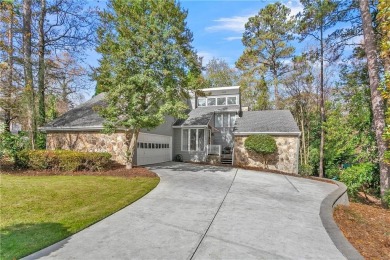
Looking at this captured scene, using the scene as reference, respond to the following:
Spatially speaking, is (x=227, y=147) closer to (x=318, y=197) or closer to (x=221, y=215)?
(x=318, y=197)

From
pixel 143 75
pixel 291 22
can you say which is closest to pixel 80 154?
pixel 143 75

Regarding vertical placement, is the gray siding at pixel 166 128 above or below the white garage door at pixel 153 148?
above

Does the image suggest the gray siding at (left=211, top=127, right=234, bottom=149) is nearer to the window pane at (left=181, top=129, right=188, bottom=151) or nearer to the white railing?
the white railing

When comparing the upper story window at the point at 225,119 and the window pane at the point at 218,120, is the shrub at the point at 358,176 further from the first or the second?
the window pane at the point at 218,120

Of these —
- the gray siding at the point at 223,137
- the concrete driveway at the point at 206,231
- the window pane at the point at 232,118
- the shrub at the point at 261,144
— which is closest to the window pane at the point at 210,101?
the window pane at the point at 232,118

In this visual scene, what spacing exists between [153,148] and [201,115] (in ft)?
20.0

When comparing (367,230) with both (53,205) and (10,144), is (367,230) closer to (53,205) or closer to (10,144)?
(53,205)

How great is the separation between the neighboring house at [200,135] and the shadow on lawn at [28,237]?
873cm

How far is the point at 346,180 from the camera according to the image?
39.6 ft

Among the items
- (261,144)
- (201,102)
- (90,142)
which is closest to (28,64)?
(90,142)

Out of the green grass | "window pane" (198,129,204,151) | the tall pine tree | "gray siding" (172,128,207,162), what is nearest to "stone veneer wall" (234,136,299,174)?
"gray siding" (172,128,207,162)

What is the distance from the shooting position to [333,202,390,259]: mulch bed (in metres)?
4.64

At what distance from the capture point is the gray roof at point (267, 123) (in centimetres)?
1622

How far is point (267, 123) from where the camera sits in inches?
695
